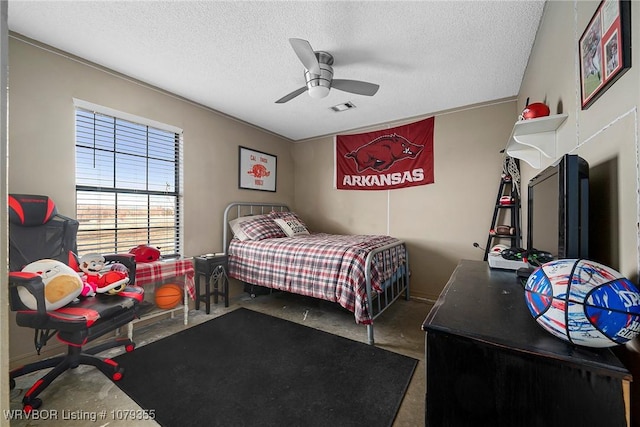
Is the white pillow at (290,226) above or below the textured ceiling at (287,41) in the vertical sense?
below

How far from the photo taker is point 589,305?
605 millimetres

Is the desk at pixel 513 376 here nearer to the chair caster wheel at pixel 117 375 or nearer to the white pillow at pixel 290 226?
the chair caster wheel at pixel 117 375

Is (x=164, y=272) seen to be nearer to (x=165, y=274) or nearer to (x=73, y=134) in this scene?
(x=165, y=274)

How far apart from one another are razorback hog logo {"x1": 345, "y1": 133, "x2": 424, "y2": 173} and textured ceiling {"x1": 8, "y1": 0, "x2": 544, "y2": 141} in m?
0.75

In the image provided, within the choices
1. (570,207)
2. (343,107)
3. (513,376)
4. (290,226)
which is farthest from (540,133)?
(290,226)

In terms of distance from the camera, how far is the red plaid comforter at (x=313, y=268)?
7.46 ft

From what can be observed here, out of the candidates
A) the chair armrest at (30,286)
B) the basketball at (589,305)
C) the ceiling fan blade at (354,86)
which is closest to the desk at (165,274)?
the chair armrest at (30,286)

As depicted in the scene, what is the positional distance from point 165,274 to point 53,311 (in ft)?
3.16

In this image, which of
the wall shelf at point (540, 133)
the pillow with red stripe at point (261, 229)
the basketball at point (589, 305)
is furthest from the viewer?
the pillow with red stripe at point (261, 229)

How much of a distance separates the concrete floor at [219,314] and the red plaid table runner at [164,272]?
425 millimetres

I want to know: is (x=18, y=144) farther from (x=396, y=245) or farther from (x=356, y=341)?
(x=396, y=245)

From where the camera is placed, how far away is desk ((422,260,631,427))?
595mm

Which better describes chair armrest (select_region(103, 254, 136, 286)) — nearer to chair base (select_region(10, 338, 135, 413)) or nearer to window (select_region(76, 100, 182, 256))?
window (select_region(76, 100, 182, 256))

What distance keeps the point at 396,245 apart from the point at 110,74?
3.30m
